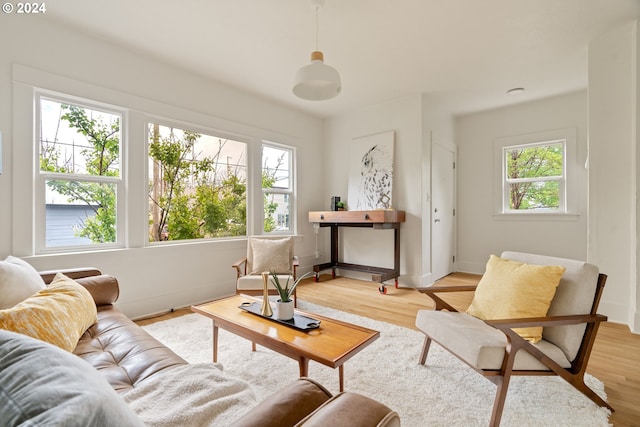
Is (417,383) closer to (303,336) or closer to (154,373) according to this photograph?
(303,336)

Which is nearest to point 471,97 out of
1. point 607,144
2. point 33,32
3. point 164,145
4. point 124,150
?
point 607,144

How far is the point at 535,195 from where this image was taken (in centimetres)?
459

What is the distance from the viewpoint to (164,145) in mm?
3381

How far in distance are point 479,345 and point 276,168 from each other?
373 cm

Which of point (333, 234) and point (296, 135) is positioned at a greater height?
point (296, 135)

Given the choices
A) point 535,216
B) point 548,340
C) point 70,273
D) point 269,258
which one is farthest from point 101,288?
point 535,216

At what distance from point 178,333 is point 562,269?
2.85m

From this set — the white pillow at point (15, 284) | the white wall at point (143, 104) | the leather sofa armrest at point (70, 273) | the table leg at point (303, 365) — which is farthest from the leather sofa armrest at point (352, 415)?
the white wall at point (143, 104)

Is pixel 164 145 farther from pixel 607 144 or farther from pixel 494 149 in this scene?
pixel 494 149

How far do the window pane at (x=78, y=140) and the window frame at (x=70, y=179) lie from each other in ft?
0.14

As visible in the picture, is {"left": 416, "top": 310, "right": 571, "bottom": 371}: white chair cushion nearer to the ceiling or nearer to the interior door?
the ceiling

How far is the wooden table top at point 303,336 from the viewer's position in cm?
148

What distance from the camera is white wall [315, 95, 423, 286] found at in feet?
13.8

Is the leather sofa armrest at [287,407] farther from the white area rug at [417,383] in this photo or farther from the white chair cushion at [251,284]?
the white chair cushion at [251,284]
